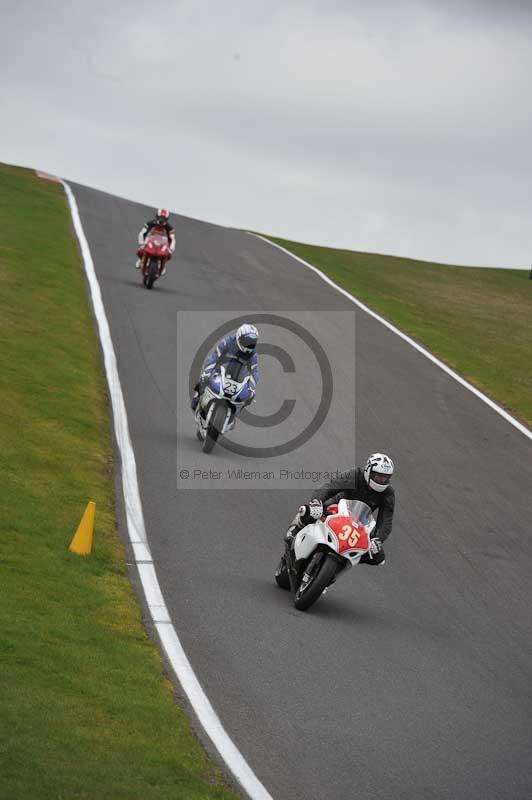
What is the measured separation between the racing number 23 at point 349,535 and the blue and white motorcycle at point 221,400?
6.84 m

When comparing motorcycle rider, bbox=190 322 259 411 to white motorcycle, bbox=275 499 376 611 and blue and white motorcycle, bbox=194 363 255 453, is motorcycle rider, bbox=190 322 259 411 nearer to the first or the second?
blue and white motorcycle, bbox=194 363 255 453

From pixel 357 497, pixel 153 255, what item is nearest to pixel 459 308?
pixel 153 255

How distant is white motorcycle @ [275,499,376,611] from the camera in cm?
1317

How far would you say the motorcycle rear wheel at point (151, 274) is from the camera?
33719 millimetres

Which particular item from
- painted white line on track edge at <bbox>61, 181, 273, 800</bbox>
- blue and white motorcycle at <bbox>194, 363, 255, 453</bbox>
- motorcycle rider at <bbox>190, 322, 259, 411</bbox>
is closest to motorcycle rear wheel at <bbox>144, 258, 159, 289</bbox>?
painted white line on track edge at <bbox>61, 181, 273, 800</bbox>

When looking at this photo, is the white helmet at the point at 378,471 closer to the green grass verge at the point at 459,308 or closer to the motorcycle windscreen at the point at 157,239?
the green grass verge at the point at 459,308

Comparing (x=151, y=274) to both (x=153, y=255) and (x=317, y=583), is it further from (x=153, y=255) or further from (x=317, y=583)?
(x=317, y=583)

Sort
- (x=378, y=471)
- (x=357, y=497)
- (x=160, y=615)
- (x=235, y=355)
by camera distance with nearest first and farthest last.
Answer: (x=160, y=615) → (x=378, y=471) → (x=357, y=497) → (x=235, y=355)

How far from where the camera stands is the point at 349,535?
13.3 m

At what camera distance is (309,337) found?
3167 cm

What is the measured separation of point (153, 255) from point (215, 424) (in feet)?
49.1

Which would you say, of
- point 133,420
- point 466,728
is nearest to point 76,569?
point 466,728

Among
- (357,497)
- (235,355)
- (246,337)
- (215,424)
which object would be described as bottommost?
(357,497)

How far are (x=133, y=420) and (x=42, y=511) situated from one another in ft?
19.7
